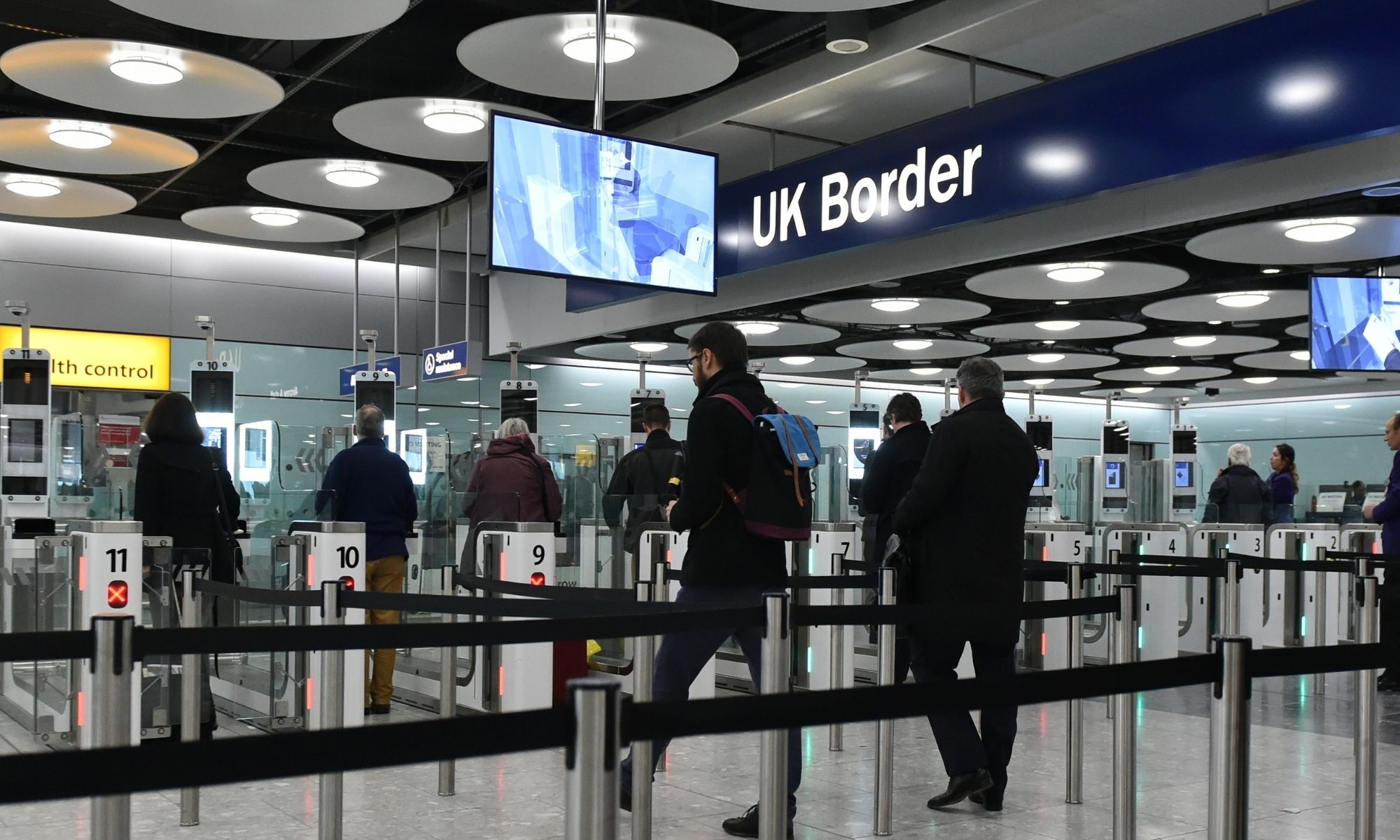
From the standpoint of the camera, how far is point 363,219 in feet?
48.6

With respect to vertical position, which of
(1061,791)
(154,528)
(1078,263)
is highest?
(1078,263)

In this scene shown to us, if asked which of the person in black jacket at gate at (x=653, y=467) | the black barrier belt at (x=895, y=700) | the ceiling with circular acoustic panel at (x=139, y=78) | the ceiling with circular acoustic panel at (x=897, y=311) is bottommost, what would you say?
the black barrier belt at (x=895, y=700)

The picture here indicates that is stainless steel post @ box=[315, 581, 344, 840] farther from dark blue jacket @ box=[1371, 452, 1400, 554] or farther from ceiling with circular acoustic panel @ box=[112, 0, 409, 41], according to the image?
dark blue jacket @ box=[1371, 452, 1400, 554]

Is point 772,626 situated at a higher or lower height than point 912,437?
lower

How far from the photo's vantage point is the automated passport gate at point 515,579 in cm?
646

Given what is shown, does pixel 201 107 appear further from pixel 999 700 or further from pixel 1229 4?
pixel 999 700

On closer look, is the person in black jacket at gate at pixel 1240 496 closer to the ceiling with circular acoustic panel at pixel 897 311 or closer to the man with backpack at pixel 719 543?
the ceiling with circular acoustic panel at pixel 897 311

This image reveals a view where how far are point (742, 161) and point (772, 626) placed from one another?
9.16m

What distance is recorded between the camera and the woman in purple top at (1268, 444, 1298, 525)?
12.2m

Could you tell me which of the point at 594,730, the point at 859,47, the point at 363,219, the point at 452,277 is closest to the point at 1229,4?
the point at 859,47

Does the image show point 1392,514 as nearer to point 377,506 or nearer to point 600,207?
point 600,207

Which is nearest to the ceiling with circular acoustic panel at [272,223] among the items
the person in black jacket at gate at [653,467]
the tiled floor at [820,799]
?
the person in black jacket at gate at [653,467]

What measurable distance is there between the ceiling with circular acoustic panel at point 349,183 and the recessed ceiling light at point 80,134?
44.3 inches

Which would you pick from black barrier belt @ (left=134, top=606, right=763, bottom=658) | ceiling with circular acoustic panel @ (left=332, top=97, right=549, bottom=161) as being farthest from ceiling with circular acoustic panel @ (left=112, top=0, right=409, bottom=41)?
black barrier belt @ (left=134, top=606, right=763, bottom=658)
